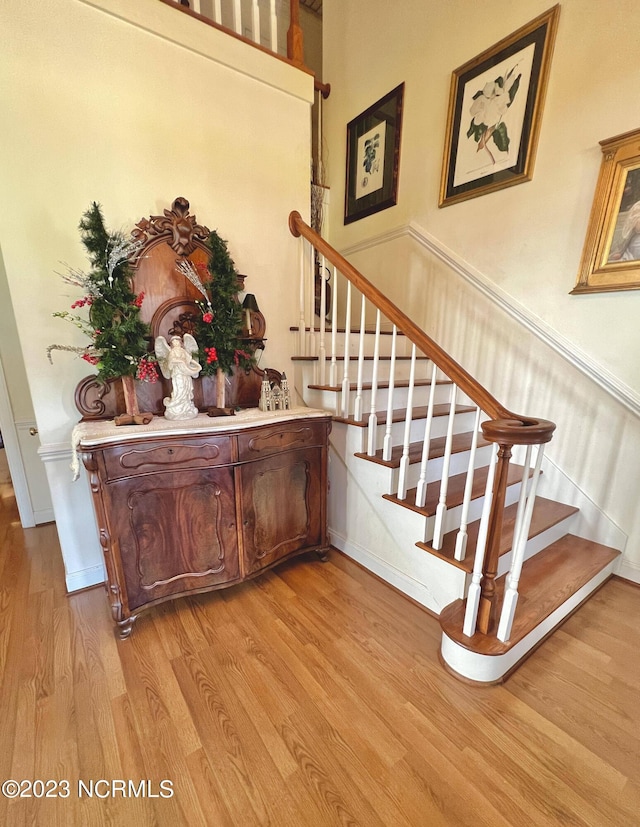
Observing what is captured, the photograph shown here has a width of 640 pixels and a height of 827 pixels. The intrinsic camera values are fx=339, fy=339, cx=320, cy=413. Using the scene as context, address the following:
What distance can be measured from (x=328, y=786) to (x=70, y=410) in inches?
72.9

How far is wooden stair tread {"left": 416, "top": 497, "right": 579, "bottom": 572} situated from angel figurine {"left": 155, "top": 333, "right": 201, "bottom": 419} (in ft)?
4.35

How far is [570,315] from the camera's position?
197 cm

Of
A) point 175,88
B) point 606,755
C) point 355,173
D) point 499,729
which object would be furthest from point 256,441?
point 355,173

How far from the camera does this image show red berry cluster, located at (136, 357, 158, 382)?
5.14 ft

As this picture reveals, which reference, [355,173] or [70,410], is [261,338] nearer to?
[70,410]

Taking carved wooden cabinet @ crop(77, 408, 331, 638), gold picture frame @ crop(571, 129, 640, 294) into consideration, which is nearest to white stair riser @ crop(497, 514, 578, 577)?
carved wooden cabinet @ crop(77, 408, 331, 638)

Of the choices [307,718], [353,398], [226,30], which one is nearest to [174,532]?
[307,718]

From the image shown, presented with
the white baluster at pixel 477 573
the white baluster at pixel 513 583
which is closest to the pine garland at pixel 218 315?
the white baluster at pixel 477 573

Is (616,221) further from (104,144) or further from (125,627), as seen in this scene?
(125,627)

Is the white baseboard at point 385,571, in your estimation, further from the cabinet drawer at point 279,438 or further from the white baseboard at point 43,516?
the white baseboard at point 43,516

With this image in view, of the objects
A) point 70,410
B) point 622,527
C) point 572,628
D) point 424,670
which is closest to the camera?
point 424,670

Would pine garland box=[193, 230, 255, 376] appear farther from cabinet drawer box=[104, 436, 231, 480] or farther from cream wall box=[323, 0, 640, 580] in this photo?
cream wall box=[323, 0, 640, 580]

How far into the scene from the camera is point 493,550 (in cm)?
127

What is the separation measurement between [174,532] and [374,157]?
3.31 meters
